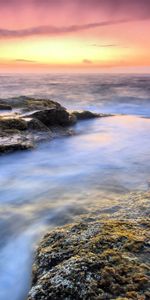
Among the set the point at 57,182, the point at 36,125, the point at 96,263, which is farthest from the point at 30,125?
the point at 96,263

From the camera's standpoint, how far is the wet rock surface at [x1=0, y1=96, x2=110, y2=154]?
11.2 m

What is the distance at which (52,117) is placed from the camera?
14594mm

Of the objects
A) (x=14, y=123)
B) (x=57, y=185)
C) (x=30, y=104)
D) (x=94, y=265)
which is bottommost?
(x=57, y=185)

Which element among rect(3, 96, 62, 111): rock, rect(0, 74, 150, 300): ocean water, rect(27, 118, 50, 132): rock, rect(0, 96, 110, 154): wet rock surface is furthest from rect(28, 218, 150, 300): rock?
rect(3, 96, 62, 111): rock

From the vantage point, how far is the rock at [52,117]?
14.2 meters

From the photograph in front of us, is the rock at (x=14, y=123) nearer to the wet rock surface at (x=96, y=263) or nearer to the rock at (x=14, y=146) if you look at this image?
the rock at (x=14, y=146)

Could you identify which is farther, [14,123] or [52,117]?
[52,117]

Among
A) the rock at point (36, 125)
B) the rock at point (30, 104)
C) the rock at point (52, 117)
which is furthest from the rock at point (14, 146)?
the rock at point (30, 104)

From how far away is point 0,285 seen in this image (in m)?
4.18

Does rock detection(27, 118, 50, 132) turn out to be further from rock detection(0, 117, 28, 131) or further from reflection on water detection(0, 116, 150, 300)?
reflection on water detection(0, 116, 150, 300)

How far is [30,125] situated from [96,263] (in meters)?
10.1

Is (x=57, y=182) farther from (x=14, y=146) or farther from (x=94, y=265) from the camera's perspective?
(x=94, y=265)

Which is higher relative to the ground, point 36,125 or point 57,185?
point 36,125

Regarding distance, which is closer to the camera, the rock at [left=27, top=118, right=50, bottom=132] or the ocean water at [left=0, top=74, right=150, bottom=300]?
the ocean water at [left=0, top=74, right=150, bottom=300]
